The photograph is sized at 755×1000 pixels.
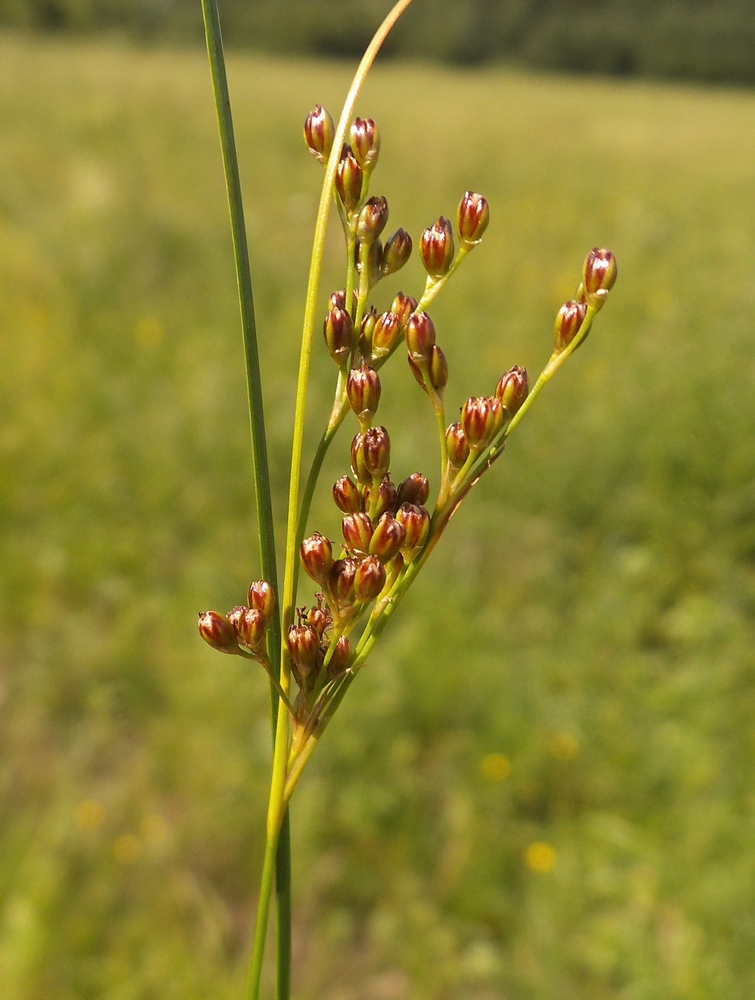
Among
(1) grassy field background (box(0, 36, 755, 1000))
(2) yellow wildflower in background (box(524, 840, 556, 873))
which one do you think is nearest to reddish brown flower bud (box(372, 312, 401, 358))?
(1) grassy field background (box(0, 36, 755, 1000))

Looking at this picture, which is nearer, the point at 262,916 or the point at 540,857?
the point at 262,916

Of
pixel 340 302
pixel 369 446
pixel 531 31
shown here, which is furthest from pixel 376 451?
pixel 531 31

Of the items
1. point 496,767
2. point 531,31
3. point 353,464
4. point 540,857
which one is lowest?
point 540,857

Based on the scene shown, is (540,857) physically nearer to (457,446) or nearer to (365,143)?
(457,446)

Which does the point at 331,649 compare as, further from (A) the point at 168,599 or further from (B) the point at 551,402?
(B) the point at 551,402

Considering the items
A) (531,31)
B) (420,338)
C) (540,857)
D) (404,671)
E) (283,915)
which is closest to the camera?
(283,915)

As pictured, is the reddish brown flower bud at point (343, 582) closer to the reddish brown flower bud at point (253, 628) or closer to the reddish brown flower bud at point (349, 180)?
the reddish brown flower bud at point (253, 628)
